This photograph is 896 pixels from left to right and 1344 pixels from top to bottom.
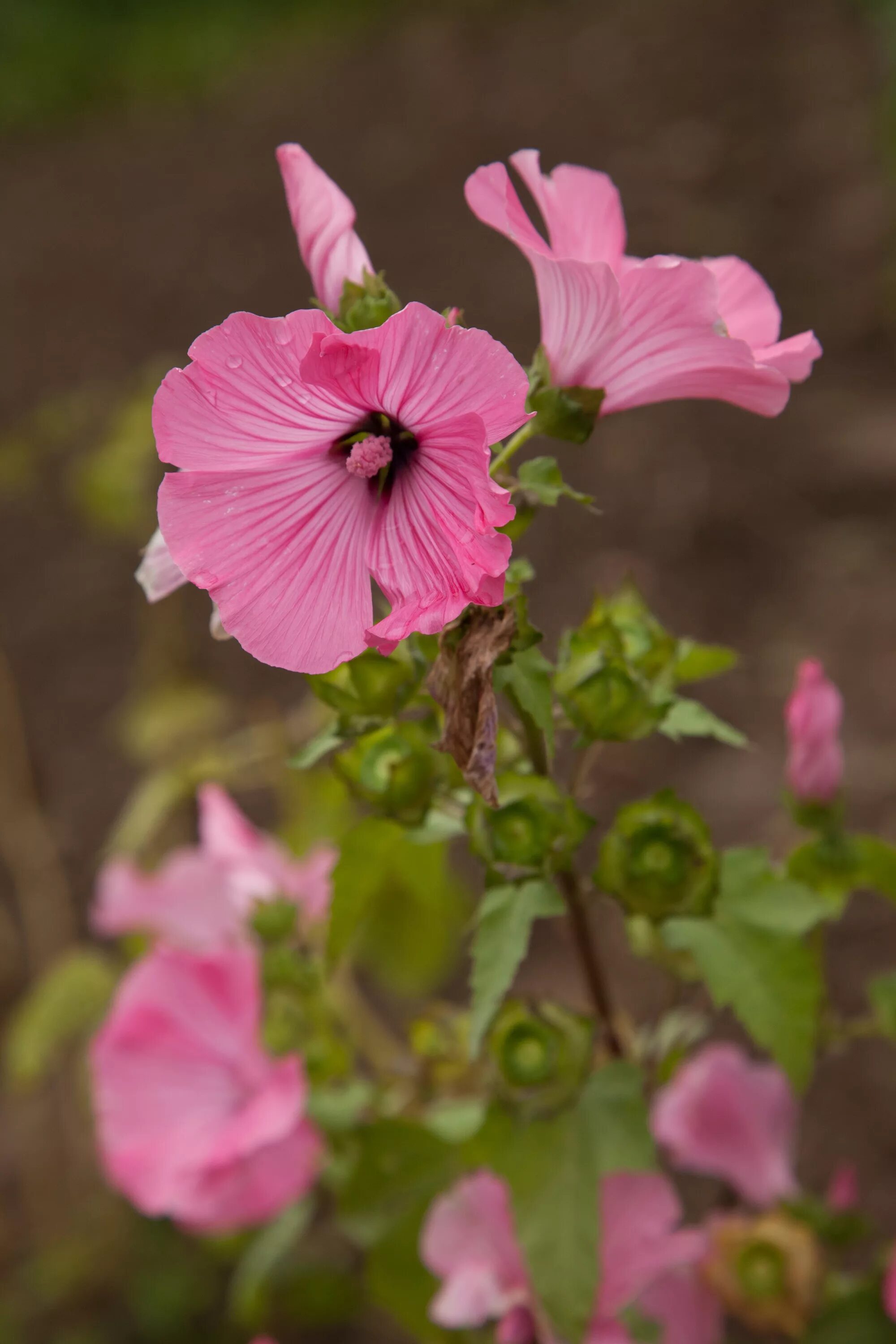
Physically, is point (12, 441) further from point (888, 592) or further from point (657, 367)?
point (657, 367)

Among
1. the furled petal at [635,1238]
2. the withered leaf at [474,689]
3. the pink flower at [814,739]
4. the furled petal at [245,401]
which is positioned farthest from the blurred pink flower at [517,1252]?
the furled petal at [245,401]

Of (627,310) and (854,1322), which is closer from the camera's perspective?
(627,310)

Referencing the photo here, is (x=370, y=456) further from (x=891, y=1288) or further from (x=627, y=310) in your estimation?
(x=891, y=1288)

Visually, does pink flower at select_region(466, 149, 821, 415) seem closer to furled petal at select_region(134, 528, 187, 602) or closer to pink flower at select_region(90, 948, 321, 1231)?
furled petal at select_region(134, 528, 187, 602)

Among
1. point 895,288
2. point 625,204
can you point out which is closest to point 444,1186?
point 895,288

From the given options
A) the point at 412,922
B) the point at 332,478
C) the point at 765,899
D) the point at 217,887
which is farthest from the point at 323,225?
the point at 412,922
